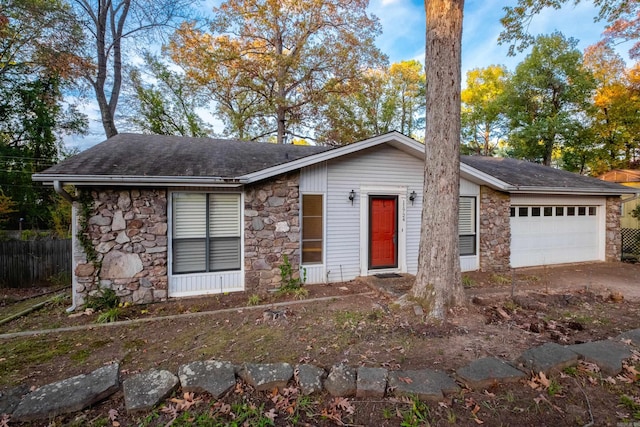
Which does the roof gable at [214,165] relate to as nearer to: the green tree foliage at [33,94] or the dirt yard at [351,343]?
the dirt yard at [351,343]

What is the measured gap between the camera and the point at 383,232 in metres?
7.28

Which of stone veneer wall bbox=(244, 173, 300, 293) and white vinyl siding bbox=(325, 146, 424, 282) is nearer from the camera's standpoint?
stone veneer wall bbox=(244, 173, 300, 293)

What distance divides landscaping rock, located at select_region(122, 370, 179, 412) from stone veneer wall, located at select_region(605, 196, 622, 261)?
1288cm

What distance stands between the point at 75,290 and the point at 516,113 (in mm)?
22335

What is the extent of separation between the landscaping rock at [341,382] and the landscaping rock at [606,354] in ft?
8.40

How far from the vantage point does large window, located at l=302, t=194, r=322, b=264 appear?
6.57m

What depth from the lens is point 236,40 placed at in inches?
569

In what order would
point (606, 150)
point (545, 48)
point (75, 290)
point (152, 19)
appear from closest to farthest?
point (75, 290), point (152, 19), point (545, 48), point (606, 150)

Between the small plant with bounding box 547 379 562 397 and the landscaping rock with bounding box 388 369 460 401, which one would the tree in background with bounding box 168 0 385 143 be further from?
the small plant with bounding box 547 379 562 397

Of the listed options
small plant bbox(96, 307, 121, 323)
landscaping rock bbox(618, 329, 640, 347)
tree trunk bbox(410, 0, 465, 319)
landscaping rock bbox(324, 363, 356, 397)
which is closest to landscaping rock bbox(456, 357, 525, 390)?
landscaping rock bbox(324, 363, 356, 397)

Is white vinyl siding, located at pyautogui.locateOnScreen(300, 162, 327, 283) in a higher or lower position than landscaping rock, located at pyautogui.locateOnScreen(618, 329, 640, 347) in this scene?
higher

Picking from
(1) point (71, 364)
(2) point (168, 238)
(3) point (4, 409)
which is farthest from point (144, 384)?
(2) point (168, 238)

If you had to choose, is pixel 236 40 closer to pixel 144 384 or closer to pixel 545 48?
pixel 144 384

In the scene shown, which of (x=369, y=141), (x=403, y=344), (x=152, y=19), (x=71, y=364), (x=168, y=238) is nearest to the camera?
(x=71, y=364)
